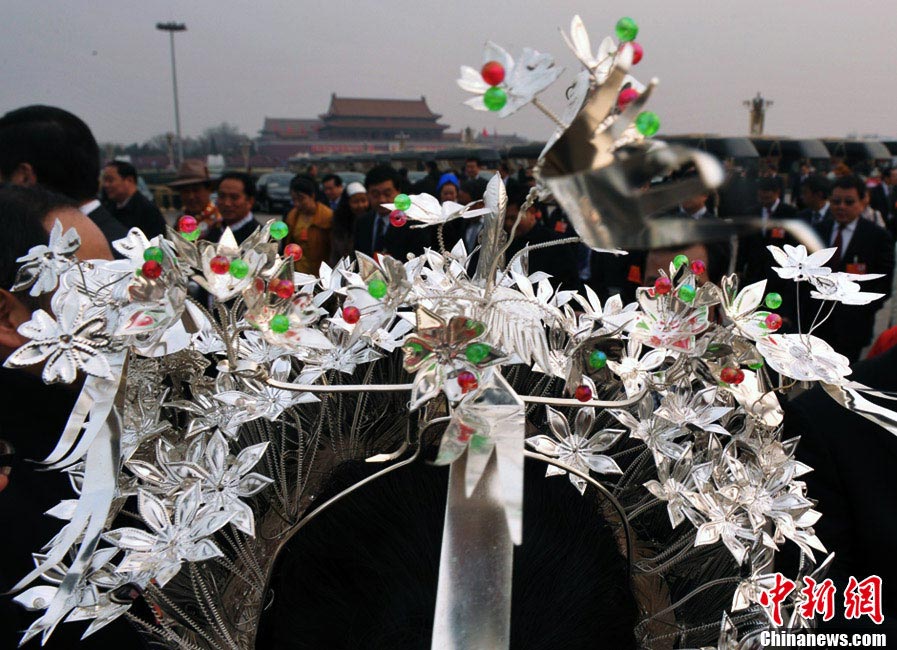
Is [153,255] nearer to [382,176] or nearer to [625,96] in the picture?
[625,96]

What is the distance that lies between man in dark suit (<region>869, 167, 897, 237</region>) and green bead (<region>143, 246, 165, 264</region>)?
31.0ft

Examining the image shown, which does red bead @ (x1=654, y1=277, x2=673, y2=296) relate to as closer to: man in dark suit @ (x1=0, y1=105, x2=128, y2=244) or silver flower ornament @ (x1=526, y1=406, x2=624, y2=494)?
silver flower ornament @ (x1=526, y1=406, x2=624, y2=494)

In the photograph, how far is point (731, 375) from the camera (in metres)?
0.88

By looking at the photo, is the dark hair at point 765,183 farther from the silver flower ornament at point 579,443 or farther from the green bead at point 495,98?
the silver flower ornament at point 579,443

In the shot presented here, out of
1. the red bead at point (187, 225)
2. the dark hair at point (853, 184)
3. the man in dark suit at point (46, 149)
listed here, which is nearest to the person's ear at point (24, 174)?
the man in dark suit at point (46, 149)

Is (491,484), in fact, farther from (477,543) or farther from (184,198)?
(184,198)

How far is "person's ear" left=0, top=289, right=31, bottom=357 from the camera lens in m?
1.15

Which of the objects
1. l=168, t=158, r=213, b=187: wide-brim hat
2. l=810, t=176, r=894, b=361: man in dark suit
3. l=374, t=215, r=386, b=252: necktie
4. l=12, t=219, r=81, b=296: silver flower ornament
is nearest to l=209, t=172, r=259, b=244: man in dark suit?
l=168, t=158, r=213, b=187: wide-brim hat

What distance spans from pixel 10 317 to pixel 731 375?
1.06m

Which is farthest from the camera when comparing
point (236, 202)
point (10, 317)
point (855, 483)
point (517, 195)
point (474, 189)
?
point (474, 189)

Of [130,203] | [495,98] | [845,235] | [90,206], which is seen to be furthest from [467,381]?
[845,235]

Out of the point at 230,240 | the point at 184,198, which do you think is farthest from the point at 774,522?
the point at 184,198

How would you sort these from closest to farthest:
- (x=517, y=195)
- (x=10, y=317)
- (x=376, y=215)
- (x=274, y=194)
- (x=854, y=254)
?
(x=10, y=317)
(x=517, y=195)
(x=854, y=254)
(x=376, y=215)
(x=274, y=194)

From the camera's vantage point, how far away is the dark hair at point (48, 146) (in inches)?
87.8
